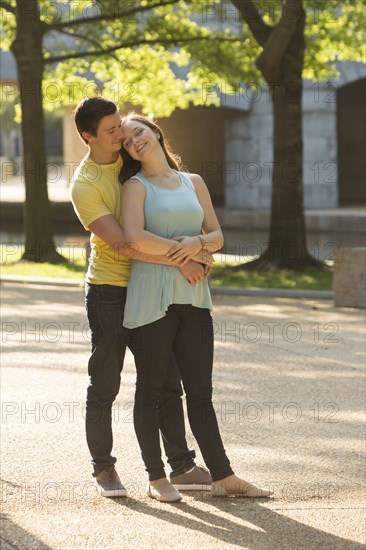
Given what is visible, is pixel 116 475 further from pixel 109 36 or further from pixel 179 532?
A: pixel 109 36

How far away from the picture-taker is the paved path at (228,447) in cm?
511

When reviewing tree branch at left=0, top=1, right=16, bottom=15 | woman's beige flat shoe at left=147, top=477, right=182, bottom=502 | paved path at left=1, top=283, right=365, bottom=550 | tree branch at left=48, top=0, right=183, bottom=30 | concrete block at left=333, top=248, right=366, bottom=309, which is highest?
tree branch at left=0, top=1, right=16, bottom=15

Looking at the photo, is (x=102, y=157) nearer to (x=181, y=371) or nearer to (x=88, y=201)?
(x=88, y=201)

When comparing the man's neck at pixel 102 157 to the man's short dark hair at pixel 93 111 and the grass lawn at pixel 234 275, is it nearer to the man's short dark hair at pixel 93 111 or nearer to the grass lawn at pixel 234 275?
the man's short dark hair at pixel 93 111

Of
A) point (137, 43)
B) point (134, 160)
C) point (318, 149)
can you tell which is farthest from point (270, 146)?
point (134, 160)

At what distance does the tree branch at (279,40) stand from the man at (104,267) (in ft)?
34.9

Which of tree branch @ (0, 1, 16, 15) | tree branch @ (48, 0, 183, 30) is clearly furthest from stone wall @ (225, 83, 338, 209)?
tree branch @ (0, 1, 16, 15)

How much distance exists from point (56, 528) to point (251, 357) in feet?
15.4

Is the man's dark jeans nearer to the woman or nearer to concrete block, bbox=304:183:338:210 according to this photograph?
the woman

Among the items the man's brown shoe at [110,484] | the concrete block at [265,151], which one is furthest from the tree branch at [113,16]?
the man's brown shoe at [110,484]

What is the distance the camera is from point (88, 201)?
549 centimetres

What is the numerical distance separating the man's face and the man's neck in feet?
0.08

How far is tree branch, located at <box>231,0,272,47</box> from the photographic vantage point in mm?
16281

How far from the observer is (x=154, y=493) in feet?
18.5
